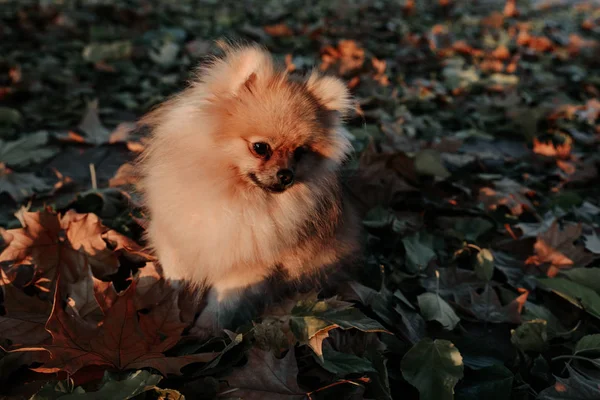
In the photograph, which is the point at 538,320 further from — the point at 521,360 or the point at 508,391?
the point at 508,391

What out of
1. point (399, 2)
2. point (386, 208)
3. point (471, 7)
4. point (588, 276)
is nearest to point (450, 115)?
point (386, 208)

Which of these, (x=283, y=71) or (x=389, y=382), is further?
(x=283, y=71)

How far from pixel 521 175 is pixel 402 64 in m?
2.27

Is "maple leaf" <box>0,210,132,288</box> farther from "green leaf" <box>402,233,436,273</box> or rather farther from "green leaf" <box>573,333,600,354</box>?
"green leaf" <box>573,333,600,354</box>

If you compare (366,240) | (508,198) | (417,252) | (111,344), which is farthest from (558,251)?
(111,344)

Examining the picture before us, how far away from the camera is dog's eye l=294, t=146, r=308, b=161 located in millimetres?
1611

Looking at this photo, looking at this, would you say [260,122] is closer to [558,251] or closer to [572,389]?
[572,389]

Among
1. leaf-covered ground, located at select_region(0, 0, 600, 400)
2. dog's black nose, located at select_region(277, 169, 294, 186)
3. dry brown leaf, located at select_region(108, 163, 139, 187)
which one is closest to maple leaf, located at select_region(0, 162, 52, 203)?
leaf-covered ground, located at select_region(0, 0, 600, 400)

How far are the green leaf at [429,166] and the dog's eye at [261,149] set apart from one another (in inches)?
47.8

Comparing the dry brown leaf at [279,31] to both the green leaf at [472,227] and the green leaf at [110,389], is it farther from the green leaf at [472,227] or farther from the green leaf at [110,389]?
the green leaf at [110,389]

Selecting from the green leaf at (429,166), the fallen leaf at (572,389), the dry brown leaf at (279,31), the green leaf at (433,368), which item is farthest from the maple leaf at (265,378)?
the dry brown leaf at (279,31)

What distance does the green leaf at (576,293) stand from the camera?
1715 mm

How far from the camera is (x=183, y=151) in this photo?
1613 millimetres

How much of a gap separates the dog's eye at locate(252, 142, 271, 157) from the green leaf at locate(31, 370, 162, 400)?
2.35 feet
